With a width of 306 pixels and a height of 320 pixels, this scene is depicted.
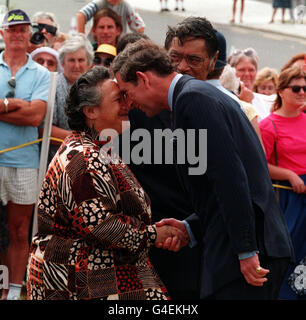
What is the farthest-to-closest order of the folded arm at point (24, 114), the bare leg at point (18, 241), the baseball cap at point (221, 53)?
1. the bare leg at point (18, 241)
2. the folded arm at point (24, 114)
3. the baseball cap at point (221, 53)

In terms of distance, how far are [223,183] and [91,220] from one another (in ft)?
2.15

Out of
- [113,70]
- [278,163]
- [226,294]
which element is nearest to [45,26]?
[278,163]

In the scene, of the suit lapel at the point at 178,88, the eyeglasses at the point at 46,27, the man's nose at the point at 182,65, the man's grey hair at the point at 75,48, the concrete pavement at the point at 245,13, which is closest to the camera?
the suit lapel at the point at 178,88

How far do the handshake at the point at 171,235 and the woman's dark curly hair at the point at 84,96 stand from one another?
696 millimetres

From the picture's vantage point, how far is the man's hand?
9.02 ft

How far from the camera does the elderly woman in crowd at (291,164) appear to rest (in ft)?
16.2

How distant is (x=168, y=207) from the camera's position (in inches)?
145

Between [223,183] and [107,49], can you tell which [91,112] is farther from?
[107,49]

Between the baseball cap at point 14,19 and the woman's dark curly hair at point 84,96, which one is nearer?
the woman's dark curly hair at point 84,96

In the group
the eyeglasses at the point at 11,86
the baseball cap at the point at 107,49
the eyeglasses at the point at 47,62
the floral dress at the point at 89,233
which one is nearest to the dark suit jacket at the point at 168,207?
the floral dress at the point at 89,233

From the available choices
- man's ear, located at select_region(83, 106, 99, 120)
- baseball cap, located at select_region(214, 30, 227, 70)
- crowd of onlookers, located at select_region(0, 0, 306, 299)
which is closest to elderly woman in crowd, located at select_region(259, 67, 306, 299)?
crowd of onlookers, located at select_region(0, 0, 306, 299)

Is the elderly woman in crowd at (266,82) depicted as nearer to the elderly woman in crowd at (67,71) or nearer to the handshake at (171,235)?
the elderly woman in crowd at (67,71)
